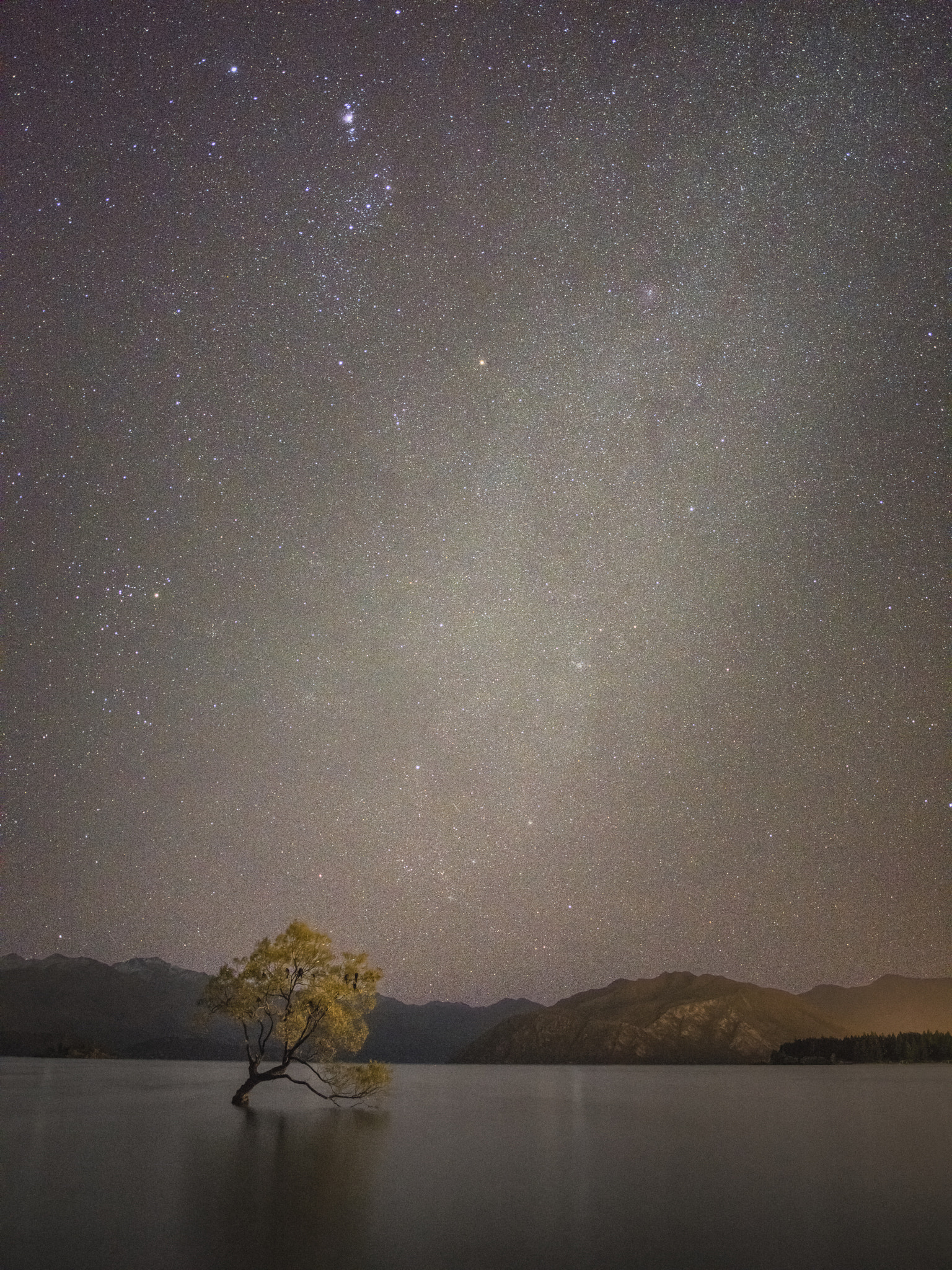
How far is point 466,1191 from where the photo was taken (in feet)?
72.5

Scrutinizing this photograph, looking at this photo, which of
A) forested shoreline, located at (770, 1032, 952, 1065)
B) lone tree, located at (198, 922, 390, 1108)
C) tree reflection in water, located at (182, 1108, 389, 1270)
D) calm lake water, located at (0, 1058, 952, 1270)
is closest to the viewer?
tree reflection in water, located at (182, 1108, 389, 1270)

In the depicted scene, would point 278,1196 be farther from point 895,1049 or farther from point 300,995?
point 895,1049

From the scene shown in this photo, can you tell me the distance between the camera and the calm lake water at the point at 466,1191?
51.7 feet

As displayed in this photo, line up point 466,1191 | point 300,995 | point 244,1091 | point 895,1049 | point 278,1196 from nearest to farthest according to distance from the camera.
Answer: point 278,1196, point 466,1191, point 300,995, point 244,1091, point 895,1049

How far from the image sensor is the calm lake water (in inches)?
621

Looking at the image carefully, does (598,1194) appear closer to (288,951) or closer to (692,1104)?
(288,951)

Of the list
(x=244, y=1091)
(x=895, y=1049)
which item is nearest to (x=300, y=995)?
(x=244, y=1091)

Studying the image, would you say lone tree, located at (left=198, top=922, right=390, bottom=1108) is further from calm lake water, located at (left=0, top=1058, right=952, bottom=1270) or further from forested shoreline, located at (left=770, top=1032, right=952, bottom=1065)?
forested shoreline, located at (left=770, top=1032, right=952, bottom=1065)

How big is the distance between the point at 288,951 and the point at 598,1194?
1875 centimetres

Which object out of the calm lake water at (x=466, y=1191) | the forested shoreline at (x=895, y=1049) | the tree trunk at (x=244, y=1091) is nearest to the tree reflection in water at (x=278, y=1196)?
the calm lake water at (x=466, y=1191)

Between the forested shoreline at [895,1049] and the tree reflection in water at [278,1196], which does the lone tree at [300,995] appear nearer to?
the tree reflection in water at [278,1196]

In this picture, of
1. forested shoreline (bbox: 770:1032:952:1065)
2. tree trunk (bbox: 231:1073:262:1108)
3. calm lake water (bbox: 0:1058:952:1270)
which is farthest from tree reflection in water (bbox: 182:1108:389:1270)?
forested shoreline (bbox: 770:1032:952:1065)

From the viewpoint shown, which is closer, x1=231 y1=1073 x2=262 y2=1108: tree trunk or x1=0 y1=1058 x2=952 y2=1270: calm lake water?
x1=0 y1=1058 x2=952 y2=1270: calm lake water

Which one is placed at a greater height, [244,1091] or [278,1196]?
[278,1196]
